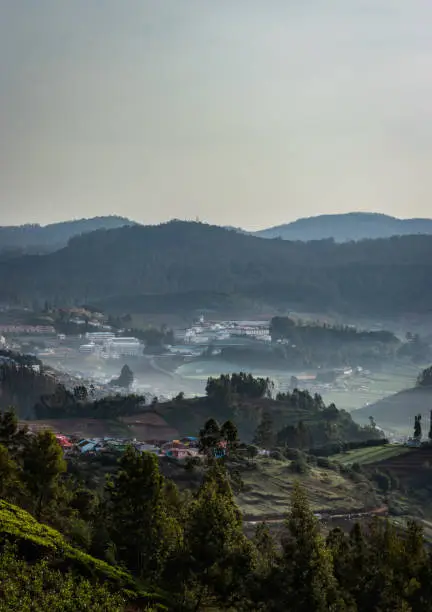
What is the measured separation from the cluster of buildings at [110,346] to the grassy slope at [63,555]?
134 meters

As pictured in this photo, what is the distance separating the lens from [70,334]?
528 ft

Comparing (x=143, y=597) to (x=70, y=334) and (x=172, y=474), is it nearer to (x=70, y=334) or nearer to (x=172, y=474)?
(x=172, y=474)

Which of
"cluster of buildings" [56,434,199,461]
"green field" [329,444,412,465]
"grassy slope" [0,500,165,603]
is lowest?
"green field" [329,444,412,465]

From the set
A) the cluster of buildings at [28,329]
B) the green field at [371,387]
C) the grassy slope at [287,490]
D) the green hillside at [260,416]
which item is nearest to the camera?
the grassy slope at [287,490]

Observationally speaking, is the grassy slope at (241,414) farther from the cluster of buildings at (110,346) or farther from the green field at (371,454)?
the cluster of buildings at (110,346)

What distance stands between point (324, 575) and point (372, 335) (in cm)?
16041

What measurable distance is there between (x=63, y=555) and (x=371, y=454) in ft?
145

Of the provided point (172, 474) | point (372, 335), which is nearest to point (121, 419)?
point (172, 474)

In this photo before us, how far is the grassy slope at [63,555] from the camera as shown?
630 inches

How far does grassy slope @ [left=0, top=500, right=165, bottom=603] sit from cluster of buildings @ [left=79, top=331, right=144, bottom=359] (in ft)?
439

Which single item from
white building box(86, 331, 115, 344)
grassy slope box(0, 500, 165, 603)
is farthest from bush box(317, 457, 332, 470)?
white building box(86, 331, 115, 344)

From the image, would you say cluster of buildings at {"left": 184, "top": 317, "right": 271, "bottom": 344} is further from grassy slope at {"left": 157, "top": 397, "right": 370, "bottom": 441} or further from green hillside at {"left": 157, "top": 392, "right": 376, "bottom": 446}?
grassy slope at {"left": 157, "top": 397, "right": 370, "bottom": 441}

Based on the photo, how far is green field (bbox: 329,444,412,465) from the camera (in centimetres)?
5628

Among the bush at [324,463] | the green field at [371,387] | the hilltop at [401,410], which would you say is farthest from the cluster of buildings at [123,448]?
the green field at [371,387]
